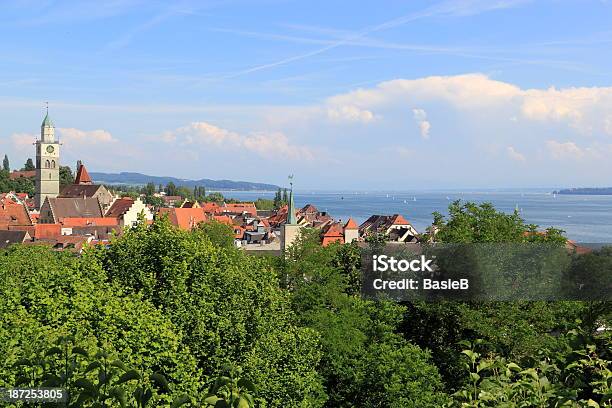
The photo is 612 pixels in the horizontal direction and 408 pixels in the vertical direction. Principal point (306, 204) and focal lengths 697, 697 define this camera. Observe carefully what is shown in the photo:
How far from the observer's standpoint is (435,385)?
19797 mm

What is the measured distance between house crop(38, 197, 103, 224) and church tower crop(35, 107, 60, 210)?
15.8 m

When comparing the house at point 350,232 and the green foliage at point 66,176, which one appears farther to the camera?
the green foliage at point 66,176

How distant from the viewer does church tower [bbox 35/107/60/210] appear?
118 meters

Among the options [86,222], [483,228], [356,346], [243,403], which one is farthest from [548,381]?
[86,222]

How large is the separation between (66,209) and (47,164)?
64.0 feet

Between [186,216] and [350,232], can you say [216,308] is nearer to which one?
[350,232]

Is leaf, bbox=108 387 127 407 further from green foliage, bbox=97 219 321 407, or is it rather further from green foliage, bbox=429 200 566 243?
green foliage, bbox=429 200 566 243

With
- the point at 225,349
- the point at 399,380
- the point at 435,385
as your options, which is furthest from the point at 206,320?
the point at 435,385

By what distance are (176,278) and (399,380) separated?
6.64 meters

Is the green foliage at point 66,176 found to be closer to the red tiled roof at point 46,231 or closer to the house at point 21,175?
the house at point 21,175

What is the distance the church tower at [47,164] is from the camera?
117562 millimetres

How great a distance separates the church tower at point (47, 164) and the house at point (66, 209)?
51.8ft

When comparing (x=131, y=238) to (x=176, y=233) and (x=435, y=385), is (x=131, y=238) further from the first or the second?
(x=435, y=385)

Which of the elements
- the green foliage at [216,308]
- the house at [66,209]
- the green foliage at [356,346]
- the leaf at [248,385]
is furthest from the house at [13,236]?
the leaf at [248,385]
